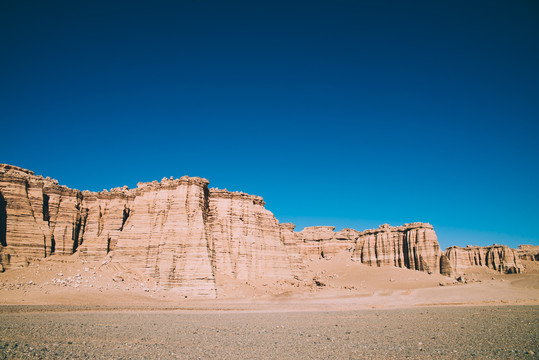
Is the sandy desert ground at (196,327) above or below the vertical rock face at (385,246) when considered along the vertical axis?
below

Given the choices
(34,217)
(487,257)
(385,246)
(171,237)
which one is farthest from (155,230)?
(487,257)

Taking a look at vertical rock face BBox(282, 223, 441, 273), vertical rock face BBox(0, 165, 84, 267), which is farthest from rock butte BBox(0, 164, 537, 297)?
vertical rock face BBox(282, 223, 441, 273)

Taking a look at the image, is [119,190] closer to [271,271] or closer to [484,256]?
[271,271]

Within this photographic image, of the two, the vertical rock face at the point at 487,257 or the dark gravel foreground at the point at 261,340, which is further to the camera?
the vertical rock face at the point at 487,257

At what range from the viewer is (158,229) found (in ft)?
155

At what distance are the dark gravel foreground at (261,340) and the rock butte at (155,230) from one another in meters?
20.4

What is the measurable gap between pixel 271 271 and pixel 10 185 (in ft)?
116

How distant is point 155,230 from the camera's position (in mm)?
47156

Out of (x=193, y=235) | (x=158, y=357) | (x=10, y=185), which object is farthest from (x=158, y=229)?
(x=158, y=357)

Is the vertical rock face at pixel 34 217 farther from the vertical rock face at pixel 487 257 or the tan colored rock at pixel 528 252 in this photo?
the tan colored rock at pixel 528 252

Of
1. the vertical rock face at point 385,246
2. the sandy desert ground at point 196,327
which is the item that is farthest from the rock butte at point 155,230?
the vertical rock face at point 385,246

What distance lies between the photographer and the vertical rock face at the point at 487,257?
86812mm

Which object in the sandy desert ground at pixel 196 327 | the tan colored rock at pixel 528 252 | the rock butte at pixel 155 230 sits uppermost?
the rock butte at pixel 155 230

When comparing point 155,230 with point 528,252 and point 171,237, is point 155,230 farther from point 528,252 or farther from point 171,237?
point 528,252
